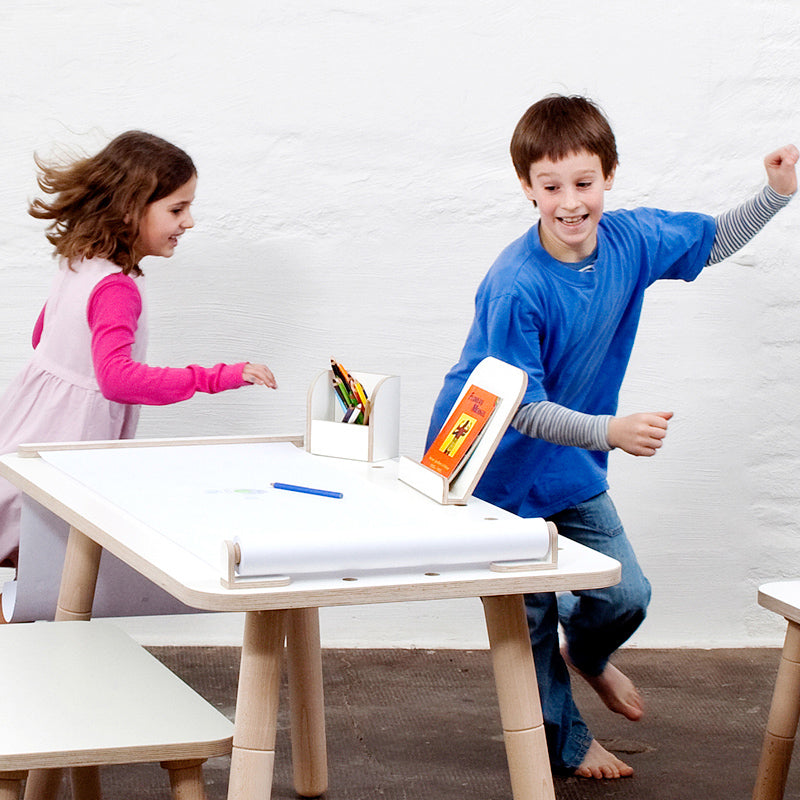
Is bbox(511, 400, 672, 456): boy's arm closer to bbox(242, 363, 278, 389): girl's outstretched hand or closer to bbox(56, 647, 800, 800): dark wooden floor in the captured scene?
bbox(242, 363, 278, 389): girl's outstretched hand

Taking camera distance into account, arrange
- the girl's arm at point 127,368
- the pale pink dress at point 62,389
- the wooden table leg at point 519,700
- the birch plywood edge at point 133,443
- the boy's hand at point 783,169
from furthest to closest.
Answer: the pale pink dress at point 62,389 < the girl's arm at point 127,368 < the boy's hand at point 783,169 < the birch plywood edge at point 133,443 < the wooden table leg at point 519,700

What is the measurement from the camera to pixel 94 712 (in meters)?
1.49

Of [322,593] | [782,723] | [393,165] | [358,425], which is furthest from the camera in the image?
[393,165]

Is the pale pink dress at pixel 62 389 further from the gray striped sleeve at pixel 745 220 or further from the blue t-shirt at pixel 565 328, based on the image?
the gray striped sleeve at pixel 745 220

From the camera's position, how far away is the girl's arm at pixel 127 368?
232 cm

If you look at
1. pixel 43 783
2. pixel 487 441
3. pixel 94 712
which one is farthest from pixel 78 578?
pixel 487 441

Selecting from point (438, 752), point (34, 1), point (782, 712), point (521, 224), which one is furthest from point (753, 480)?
point (34, 1)

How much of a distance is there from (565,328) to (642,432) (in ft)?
1.27

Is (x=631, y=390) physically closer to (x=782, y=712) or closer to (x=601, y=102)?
(x=601, y=102)

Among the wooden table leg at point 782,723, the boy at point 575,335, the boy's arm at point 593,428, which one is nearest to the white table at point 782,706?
the wooden table leg at point 782,723

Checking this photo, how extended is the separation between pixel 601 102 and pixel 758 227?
0.80 meters

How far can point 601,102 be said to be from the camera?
301 cm

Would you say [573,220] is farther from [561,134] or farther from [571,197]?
[561,134]

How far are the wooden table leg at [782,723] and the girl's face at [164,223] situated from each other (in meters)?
1.39
